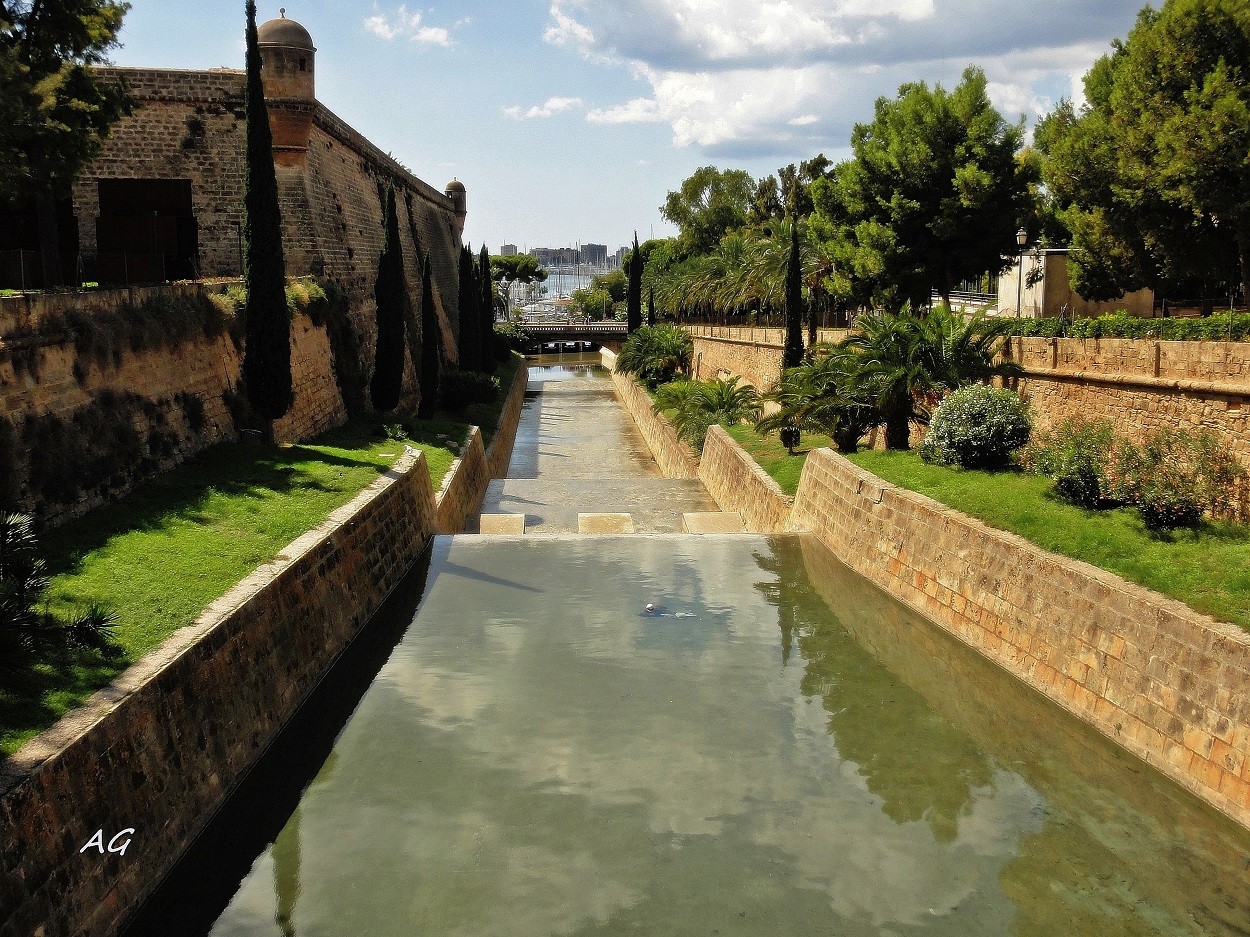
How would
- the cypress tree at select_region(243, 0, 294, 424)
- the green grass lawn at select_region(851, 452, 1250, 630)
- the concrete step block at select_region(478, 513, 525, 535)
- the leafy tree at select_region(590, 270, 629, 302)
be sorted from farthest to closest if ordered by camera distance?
the leafy tree at select_region(590, 270, 629, 302) < the concrete step block at select_region(478, 513, 525, 535) < the cypress tree at select_region(243, 0, 294, 424) < the green grass lawn at select_region(851, 452, 1250, 630)

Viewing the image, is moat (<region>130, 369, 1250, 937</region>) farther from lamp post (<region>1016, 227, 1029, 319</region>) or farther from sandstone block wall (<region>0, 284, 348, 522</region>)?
lamp post (<region>1016, 227, 1029, 319</region>)

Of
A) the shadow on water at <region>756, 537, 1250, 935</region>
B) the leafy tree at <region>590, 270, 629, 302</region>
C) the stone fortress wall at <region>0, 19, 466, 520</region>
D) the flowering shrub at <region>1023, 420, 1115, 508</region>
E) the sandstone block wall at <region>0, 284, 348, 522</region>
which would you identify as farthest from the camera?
the leafy tree at <region>590, 270, 629, 302</region>

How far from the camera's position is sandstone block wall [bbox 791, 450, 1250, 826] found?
813 cm

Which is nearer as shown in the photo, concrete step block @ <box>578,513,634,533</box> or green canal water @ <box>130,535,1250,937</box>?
green canal water @ <box>130,535,1250,937</box>

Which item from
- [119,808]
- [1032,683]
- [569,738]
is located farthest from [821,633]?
[119,808]

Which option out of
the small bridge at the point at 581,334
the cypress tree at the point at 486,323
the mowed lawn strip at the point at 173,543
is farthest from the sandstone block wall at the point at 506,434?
the small bridge at the point at 581,334

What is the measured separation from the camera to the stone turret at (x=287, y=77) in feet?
75.7

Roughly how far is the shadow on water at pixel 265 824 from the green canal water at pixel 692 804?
0.02 m

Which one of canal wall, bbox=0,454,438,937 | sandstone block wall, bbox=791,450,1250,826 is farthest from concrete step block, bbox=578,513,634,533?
canal wall, bbox=0,454,438,937

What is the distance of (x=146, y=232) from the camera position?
2473cm

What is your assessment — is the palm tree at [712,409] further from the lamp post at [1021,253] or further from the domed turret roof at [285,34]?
the domed turret roof at [285,34]

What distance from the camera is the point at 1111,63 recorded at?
865 inches

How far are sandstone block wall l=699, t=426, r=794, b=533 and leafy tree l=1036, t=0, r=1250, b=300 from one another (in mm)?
8772

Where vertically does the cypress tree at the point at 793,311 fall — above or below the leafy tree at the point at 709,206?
below
